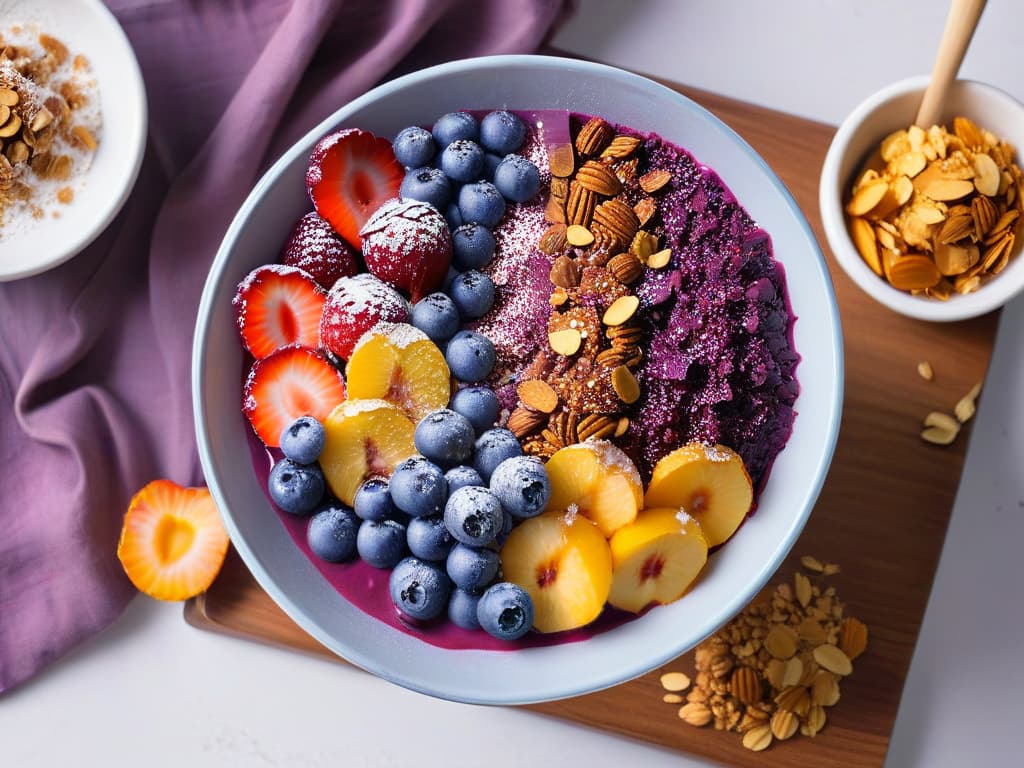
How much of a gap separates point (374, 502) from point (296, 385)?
0.48 ft

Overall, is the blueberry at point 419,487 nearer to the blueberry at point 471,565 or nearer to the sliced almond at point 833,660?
the blueberry at point 471,565

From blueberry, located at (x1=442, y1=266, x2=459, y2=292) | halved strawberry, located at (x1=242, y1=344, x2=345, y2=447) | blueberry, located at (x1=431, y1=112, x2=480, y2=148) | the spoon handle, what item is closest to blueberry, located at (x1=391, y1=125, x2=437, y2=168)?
blueberry, located at (x1=431, y1=112, x2=480, y2=148)

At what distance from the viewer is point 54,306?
1.20 meters

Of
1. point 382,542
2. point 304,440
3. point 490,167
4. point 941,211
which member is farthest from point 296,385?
point 941,211

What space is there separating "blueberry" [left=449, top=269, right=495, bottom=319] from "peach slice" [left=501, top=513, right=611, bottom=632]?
0.21 meters

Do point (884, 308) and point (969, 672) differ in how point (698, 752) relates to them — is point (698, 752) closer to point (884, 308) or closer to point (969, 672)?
point (969, 672)

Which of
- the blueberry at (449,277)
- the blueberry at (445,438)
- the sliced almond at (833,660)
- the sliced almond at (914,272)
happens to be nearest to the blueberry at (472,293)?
the blueberry at (449,277)

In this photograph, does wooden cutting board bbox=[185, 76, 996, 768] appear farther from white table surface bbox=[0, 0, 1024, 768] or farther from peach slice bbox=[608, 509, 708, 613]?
peach slice bbox=[608, 509, 708, 613]

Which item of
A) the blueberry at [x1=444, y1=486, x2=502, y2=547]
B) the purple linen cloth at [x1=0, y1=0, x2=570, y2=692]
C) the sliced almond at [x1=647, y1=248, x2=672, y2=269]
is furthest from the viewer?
the purple linen cloth at [x1=0, y1=0, x2=570, y2=692]

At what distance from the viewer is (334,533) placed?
0.92 meters

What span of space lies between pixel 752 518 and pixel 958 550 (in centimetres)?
43

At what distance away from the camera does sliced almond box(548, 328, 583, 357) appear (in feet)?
3.04

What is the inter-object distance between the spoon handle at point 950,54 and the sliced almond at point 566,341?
498 mm

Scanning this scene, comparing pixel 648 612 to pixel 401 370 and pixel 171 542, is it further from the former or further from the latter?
pixel 171 542
